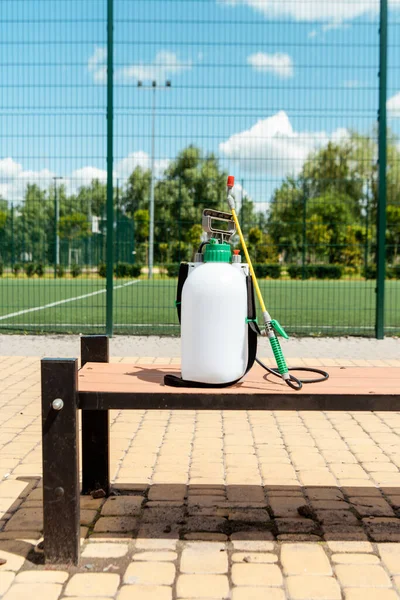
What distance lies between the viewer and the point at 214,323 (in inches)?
113

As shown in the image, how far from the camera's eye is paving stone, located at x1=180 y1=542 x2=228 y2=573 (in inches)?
116

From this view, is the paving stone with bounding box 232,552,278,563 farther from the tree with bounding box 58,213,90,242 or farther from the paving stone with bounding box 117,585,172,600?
the tree with bounding box 58,213,90,242

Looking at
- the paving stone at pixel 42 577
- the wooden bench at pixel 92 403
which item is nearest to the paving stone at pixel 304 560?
the wooden bench at pixel 92 403

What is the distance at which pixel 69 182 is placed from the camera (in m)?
10.2

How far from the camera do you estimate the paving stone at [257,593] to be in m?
2.71

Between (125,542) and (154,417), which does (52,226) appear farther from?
(125,542)

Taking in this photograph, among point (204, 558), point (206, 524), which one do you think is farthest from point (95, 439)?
point (204, 558)

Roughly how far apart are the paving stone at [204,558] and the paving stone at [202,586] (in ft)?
0.19

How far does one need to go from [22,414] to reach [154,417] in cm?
103

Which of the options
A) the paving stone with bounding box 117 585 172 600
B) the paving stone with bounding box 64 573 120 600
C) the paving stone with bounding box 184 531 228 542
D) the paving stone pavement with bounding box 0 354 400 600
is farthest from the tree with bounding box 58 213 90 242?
the paving stone with bounding box 117 585 172 600

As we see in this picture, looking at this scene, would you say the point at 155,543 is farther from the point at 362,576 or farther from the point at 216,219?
the point at 216,219

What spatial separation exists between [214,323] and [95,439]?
4.24 ft

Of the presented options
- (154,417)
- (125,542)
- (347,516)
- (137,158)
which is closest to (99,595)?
(125,542)

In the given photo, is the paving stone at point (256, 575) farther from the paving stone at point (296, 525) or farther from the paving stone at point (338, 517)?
the paving stone at point (338, 517)
